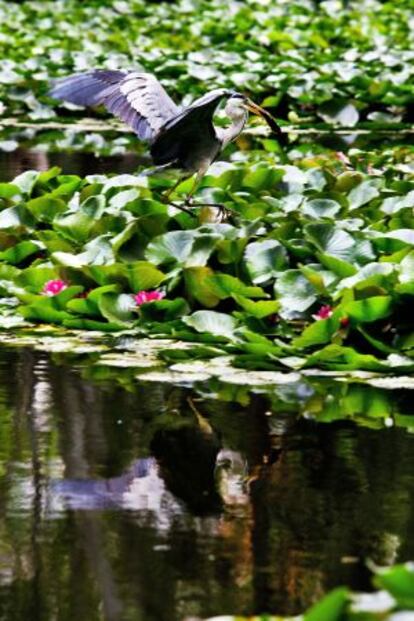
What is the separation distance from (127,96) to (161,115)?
235 millimetres

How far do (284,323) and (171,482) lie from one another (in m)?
1.80

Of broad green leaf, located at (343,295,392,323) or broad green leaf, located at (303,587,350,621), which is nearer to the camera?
broad green leaf, located at (303,587,350,621)

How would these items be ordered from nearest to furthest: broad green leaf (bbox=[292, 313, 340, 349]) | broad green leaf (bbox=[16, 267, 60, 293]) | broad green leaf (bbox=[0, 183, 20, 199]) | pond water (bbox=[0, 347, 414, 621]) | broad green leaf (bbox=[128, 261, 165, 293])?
pond water (bbox=[0, 347, 414, 621]) < broad green leaf (bbox=[292, 313, 340, 349]) < broad green leaf (bbox=[128, 261, 165, 293]) < broad green leaf (bbox=[16, 267, 60, 293]) < broad green leaf (bbox=[0, 183, 20, 199])

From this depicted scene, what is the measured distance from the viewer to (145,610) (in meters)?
3.48

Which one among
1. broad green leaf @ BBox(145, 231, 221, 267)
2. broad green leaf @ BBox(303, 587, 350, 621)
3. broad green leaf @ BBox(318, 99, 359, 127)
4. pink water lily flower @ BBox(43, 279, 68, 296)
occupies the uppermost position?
broad green leaf @ BBox(303, 587, 350, 621)

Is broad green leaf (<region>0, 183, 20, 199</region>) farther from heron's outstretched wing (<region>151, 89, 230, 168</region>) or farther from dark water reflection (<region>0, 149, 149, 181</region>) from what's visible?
dark water reflection (<region>0, 149, 149, 181</region>)

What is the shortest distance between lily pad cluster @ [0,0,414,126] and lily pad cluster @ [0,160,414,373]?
22.8ft

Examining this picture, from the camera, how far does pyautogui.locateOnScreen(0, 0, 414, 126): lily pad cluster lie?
14.7m

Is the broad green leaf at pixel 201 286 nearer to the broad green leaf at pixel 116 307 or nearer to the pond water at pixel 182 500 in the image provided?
the broad green leaf at pixel 116 307

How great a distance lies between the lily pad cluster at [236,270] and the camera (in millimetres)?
5844

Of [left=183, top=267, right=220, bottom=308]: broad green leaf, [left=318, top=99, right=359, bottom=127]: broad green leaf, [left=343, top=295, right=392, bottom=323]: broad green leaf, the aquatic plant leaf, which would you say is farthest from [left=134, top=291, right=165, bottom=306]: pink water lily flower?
[left=318, top=99, right=359, bottom=127]: broad green leaf

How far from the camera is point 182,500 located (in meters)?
4.27

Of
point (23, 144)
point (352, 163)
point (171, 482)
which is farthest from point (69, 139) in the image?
point (171, 482)

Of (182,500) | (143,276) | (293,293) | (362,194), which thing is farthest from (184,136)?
(182,500)
